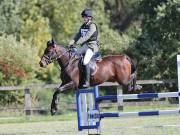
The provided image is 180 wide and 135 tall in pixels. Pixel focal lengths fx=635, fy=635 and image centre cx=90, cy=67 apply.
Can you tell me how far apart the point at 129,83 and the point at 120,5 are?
3479cm

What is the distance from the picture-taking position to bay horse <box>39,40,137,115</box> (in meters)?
15.9

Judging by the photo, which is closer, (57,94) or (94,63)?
(57,94)

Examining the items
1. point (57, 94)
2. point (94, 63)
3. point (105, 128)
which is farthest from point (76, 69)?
point (105, 128)

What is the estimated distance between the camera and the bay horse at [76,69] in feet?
52.3

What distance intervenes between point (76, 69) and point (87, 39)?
0.97m

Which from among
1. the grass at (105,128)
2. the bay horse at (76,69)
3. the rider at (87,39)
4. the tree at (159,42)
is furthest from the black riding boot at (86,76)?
the tree at (159,42)

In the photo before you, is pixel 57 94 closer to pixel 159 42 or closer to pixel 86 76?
pixel 86 76

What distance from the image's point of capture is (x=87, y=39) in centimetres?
1580

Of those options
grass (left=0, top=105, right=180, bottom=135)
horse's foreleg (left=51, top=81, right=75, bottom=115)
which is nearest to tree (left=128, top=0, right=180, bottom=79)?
grass (left=0, top=105, right=180, bottom=135)

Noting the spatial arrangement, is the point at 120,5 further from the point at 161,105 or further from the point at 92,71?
the point at 92,71

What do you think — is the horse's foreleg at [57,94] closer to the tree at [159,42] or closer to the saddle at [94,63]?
the saddle at [94,63]

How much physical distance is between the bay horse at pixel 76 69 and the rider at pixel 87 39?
0.23 meters

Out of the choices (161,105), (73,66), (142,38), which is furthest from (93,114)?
(142,38)

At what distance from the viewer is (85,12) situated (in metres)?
15.7
